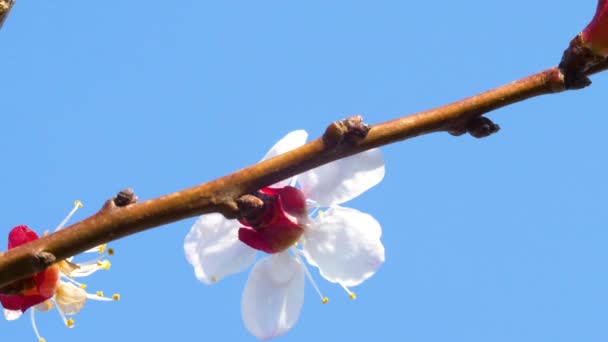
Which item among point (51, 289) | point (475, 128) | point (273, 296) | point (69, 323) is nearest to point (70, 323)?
point (69, 323)

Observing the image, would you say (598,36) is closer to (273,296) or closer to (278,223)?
(278,223)

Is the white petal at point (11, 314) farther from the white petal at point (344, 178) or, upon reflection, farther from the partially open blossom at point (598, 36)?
the partially open blossom at point (598, 36)

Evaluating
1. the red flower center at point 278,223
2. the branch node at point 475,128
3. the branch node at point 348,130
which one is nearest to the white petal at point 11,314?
the red flower center at point 278,223

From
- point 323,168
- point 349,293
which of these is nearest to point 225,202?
point 323,168

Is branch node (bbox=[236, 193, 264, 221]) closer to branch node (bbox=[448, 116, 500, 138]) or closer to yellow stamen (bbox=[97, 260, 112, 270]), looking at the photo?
branch node (bbox=[448, 116, 500, 138])

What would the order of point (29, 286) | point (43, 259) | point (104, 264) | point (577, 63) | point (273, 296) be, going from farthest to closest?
1. point (104, 264)
2. point (273, 296)
3. point (29, 286)
4. point (577, 63)
5. point (43, 259)
